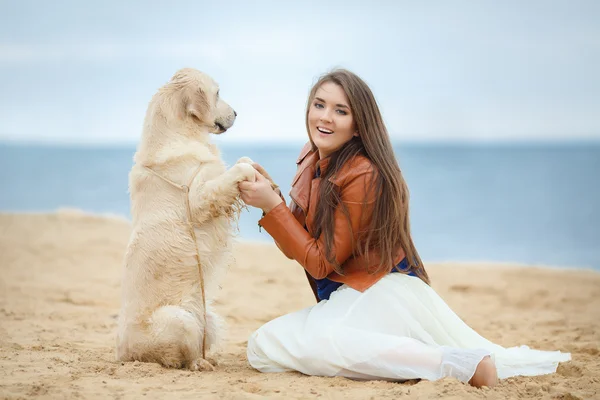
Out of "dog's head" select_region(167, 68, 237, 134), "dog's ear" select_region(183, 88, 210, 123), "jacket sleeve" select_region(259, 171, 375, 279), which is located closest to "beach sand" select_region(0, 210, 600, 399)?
"jacket sleeve" select_region(259, 171, 375, 279)

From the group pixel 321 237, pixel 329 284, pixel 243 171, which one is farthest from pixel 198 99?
pixel 329 284

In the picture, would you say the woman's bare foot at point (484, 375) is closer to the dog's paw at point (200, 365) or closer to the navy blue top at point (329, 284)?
the navy blue top at point (329, 284)

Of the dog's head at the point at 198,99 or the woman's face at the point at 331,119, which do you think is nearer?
the woman's face at the point at 331,119

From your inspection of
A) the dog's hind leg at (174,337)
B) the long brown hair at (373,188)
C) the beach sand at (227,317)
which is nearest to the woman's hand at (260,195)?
the long brown hair at (373,188)

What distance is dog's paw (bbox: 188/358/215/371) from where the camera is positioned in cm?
430

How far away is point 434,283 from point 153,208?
5.10 m

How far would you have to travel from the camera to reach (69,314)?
6.54 m

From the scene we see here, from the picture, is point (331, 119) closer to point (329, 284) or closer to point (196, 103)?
point (196, 103)

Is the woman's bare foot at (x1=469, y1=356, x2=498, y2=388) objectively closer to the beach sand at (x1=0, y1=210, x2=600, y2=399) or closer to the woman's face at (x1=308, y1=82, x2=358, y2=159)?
the beach sand at (x1=0, y1=210, x2=600, y2=399)

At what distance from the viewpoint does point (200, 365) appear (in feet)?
14.2

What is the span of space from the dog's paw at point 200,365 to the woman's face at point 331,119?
5.05ft

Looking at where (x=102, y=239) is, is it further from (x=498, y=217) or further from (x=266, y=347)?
(x=498, y=217)

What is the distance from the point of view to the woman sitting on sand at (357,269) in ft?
13.1

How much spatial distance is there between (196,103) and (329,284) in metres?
1.47
